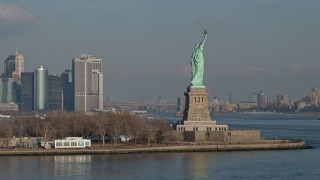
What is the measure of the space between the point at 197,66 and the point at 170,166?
66.5 ft

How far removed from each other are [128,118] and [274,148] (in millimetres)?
12692

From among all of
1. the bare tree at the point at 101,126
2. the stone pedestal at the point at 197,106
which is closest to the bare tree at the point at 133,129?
the bare tree at the point at 101,126

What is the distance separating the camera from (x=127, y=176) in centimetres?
4456

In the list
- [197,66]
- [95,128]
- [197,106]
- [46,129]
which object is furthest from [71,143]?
[197,66]

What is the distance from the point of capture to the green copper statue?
226ft

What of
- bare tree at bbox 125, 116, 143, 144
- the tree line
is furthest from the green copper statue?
bare tree at bbox 125, 116, 143, 144

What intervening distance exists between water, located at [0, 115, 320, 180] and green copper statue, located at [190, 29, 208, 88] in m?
10.6

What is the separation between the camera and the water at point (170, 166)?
148ft

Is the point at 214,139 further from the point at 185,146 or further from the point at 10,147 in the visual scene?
the point at 10,147

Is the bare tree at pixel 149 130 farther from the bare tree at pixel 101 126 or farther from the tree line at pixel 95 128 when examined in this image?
the bare tree at pixel 101 126

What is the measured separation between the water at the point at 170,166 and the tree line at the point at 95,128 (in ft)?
24.7

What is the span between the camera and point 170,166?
4975 centimetres

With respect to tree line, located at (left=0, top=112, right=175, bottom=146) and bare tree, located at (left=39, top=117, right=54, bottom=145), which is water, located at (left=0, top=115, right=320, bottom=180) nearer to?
bare tree, located at (left=39, top=117, right=54, bottom=145)

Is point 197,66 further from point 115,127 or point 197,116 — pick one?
point 115,127
